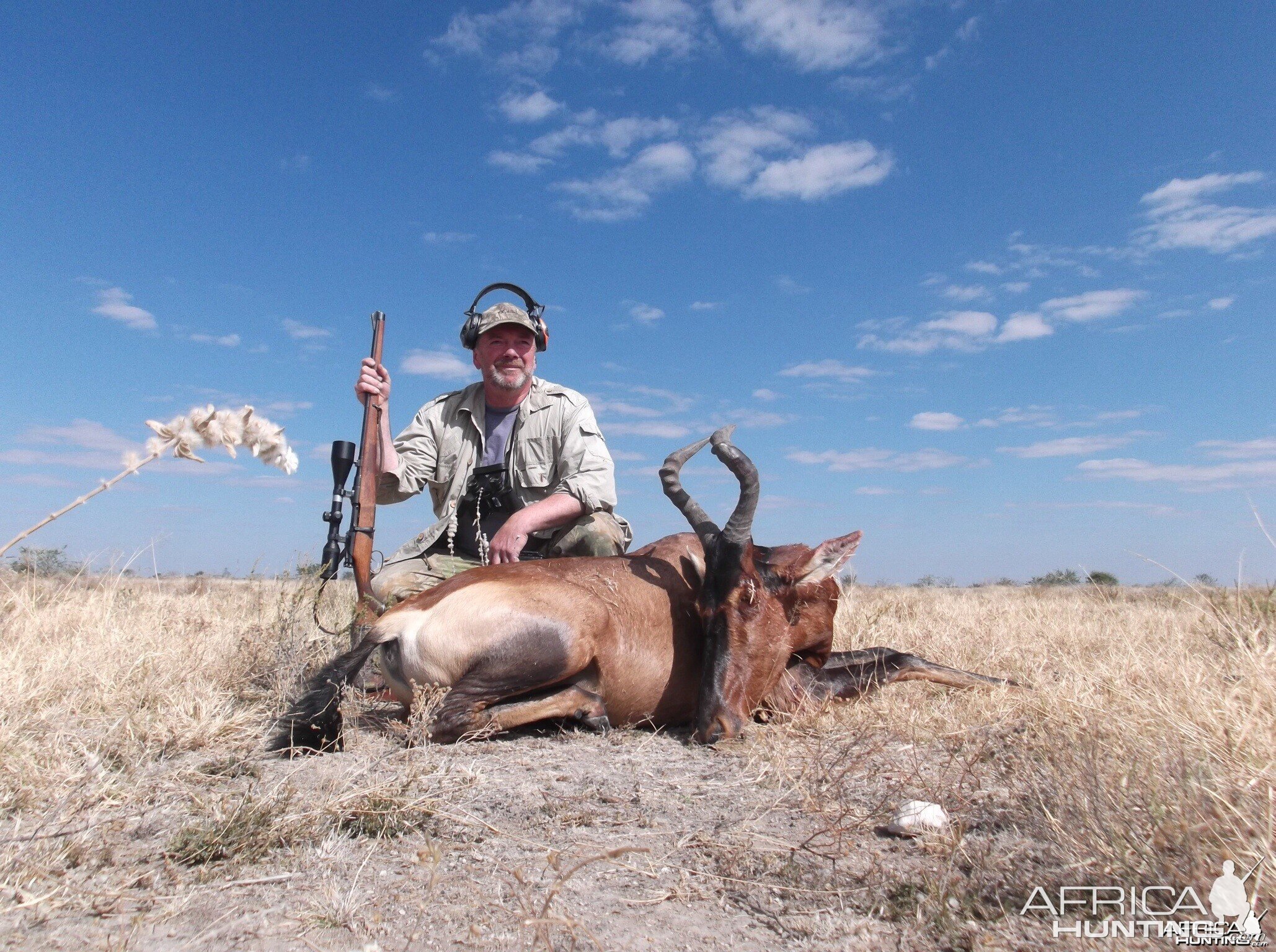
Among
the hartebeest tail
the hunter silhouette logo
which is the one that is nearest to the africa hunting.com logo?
the hunter silhouette logo

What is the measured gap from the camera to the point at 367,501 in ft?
19.4

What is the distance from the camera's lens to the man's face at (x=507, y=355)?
692 centimetres

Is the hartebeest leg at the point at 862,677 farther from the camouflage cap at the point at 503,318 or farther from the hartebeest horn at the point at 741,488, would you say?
the camouflage cap at the point at 503,318

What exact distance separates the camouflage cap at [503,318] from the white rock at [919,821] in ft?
16.5

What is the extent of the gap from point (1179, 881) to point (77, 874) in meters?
2.84

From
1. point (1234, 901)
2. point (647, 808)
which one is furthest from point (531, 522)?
point (1234, 901)

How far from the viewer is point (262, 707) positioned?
4.58 metres

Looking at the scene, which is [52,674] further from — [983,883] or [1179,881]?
[1179,881]

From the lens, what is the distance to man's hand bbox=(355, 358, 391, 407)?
20.0 feet

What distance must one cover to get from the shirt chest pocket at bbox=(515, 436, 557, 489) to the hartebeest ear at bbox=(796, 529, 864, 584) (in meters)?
2.45

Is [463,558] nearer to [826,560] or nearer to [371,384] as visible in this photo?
[371,384]

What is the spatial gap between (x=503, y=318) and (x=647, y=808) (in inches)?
182

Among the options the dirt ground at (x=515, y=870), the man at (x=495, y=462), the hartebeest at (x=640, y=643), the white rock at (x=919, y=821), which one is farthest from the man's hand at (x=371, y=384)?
the white rock at (x=919, y=821)

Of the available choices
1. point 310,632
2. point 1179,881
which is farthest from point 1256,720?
point 310,632
